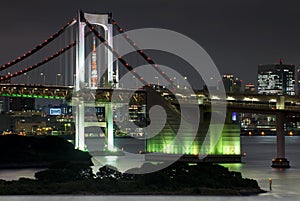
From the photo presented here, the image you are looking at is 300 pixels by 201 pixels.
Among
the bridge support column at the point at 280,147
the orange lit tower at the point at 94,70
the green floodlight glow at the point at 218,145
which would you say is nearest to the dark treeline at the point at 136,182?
the bridge support column at the point at 280,147

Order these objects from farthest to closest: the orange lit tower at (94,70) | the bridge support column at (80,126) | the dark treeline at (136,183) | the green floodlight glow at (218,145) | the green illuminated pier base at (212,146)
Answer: the orange lit tower at (94,70) → the bridge support column at (80,126) → the green floodlight glow at (218,145) → the green illuminated pier base at (212,146) → the dark treeline at (136,183)

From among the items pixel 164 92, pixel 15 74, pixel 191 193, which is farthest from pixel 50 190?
pixel 15 74

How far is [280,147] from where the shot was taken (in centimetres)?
5066

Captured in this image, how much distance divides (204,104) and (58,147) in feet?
37.2

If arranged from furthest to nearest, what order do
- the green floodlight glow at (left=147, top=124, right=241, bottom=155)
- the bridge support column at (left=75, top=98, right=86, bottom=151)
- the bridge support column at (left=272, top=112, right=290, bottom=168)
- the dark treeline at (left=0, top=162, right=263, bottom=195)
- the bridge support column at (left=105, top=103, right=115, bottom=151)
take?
the bridge support column at (left=105, top=103, right=115, bottom=151) → the bridge support column at (left=75, top=98, right=86, bottom=151) → the green floodlight glow at (left=147, top=124, right=241, bottom=155) → the bridge support column at (left=272, top=112, right=290, bottom=168) → the dark treeline at (left=0, top=162, right=263, bottom=195)

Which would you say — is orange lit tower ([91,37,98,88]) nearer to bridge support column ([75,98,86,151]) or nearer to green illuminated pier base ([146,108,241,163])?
bridge support column ([75,98,86,151])

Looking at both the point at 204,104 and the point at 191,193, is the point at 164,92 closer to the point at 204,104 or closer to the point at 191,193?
the point at 204,104

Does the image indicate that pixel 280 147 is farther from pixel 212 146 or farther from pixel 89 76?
pixel 89 76

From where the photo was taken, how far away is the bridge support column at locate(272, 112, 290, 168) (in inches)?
1964

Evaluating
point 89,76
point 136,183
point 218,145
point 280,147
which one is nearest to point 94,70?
point 89,76

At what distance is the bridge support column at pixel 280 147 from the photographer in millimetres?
49875

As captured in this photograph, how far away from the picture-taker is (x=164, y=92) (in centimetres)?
5900

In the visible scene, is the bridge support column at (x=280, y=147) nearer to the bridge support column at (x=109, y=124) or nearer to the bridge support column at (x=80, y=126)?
the bridge support column at (x=109, y=124)

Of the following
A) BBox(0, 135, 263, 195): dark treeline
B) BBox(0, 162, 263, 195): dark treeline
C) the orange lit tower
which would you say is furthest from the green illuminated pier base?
BBox(0, 162, 263, 195): dark treeline
